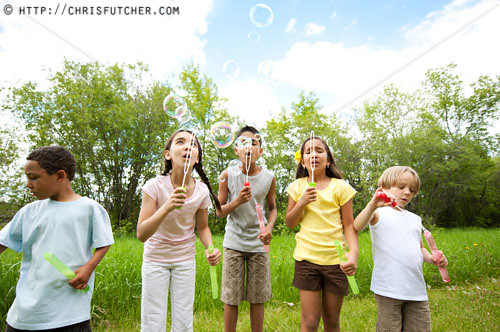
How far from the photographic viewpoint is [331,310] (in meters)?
2.11

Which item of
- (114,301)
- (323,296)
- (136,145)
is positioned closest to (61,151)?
(323,296)

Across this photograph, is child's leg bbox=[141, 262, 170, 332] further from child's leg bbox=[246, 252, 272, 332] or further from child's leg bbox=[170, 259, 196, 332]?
child's leg bbox=[246, 252, 272, 332]

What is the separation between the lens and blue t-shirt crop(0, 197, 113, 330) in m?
1.54

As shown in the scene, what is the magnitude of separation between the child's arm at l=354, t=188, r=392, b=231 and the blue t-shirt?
65.1 inches

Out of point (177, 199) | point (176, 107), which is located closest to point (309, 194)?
point (177, 199)

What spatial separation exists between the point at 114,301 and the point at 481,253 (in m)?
6.24

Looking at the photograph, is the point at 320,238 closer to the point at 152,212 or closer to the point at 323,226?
the point at 323,226

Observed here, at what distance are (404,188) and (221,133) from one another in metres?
1.78

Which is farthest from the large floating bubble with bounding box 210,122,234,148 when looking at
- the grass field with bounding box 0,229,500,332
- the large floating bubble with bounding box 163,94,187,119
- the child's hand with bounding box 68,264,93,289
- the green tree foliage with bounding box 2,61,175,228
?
the green tree foliage with bounding box 2,61,175,228

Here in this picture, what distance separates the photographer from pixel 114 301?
3361 mm

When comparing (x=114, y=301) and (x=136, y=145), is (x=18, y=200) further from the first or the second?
(x=114, y=301)

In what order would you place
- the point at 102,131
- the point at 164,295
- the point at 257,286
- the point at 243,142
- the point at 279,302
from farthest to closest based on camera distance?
the point at 102,131 < the point at 279,302 < the point at 243,142 < the point at 257,286 < the point at 164,295

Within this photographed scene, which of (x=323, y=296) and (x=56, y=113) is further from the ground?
(x=56, y=113)

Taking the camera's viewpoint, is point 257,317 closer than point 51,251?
No
